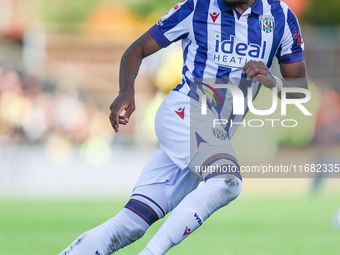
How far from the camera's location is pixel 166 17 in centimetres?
318

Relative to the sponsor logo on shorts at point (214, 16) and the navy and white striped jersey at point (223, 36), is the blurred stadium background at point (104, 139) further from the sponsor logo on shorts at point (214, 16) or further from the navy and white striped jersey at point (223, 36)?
the sponsor logo on shorts at point (214, 16)

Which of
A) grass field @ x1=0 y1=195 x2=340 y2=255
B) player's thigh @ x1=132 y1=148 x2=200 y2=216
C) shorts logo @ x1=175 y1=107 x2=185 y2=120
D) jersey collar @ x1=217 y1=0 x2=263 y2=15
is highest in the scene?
jersey collar @ x1=217 y1=0 x2=263 y2=15

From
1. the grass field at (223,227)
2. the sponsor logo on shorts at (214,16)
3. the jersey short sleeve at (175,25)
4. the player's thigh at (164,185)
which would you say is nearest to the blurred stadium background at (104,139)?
the grass field at (223,227)

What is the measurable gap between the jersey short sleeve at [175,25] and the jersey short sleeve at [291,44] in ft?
1.98

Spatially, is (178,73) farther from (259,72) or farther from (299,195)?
(259,72)

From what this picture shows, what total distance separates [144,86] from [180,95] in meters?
16.1

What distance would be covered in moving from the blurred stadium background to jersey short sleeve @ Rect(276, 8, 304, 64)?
2288mm

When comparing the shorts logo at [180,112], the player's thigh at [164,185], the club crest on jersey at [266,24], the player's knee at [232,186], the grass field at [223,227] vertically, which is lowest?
the grass field at [223,227]

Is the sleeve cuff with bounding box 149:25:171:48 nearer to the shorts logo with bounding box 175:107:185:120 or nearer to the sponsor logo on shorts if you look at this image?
the sponsor logo on shorts

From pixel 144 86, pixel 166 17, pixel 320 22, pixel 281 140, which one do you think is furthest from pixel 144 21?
pixel 166 17

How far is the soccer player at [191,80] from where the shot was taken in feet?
9.91

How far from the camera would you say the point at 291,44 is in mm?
3240

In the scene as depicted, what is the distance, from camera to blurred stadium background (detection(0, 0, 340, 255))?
20.8 ft

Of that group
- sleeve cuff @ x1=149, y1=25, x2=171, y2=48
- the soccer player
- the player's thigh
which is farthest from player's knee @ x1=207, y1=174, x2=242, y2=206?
sleeve cuff @ x1=149, y1=25, x2=171, y2=48
